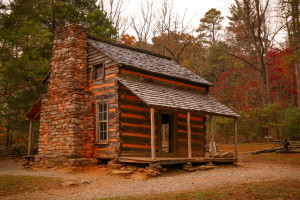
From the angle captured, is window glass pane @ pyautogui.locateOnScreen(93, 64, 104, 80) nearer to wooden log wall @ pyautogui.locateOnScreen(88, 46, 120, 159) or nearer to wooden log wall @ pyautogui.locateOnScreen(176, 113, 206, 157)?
wooden log wall @ pyautogui.locateOnScreen(88, 46, 120, 159)

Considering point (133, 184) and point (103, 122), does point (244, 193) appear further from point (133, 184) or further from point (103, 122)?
point (103, 122)

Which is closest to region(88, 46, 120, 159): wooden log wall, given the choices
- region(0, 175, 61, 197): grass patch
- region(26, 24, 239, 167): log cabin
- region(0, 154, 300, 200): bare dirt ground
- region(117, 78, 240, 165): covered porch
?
region(26, 24, 239, 167): log cabin

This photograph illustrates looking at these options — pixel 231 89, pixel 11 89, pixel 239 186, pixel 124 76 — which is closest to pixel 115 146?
pixel 124 76

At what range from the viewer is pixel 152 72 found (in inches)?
555

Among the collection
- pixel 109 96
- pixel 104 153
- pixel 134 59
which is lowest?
pixel 104 153

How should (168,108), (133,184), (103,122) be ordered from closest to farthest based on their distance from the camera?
(133,184) → (168,108) → (103,122)

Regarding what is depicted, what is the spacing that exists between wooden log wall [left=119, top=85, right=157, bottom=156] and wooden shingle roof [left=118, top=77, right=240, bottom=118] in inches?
35.0

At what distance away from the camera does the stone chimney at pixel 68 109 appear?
43.8ft

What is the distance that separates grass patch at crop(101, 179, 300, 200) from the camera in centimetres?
702

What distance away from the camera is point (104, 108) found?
13734mm

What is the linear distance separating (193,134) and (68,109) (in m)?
6.90

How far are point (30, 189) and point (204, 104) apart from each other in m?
8.97

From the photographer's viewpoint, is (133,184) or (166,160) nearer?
(133,184)

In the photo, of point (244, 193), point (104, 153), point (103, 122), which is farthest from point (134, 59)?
point (244, 193)
